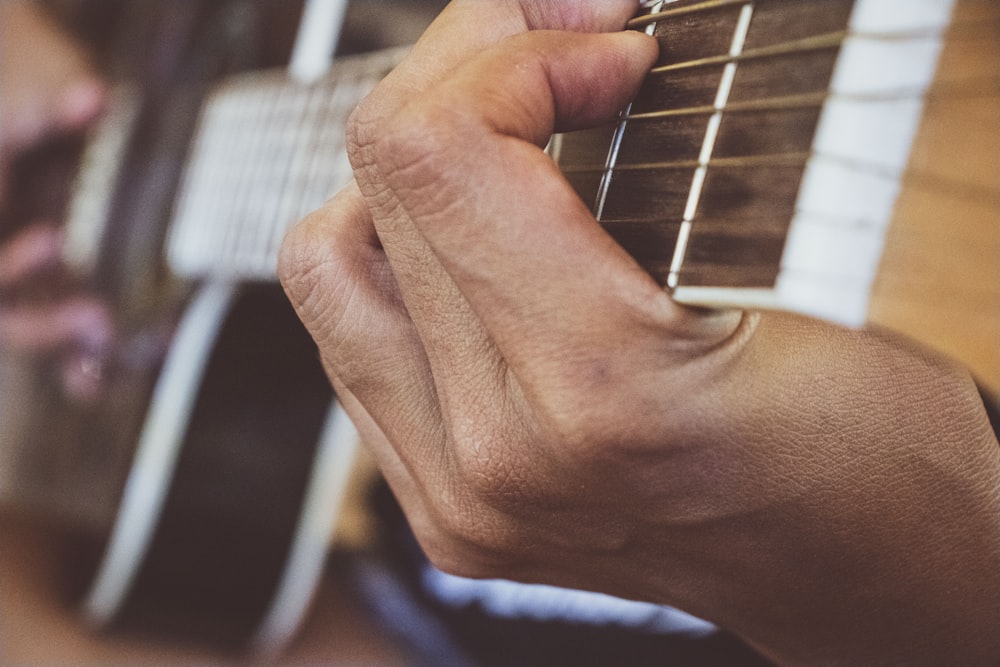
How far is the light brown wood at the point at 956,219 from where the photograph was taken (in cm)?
32

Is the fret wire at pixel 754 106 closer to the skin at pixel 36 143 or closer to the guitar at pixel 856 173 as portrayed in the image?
the guitar at pixel 856 173

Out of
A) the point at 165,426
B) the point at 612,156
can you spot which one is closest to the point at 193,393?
the point at 165,426

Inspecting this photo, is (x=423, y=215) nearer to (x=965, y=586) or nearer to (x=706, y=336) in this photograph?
(x=706, y=336)

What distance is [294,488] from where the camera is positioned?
1105 mm

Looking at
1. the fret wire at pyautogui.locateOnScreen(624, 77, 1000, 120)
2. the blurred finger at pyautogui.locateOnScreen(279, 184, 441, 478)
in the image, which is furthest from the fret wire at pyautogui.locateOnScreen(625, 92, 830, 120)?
the blurred finger at pyautogui.locateOnScreen(279, 184, 441, 478)

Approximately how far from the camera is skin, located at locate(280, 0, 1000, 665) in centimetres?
37

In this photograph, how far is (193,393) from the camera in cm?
112

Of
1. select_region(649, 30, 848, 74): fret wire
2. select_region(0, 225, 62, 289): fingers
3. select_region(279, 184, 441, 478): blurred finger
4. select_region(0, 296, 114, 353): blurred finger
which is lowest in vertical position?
select_region(0, 296, 114, 353): blurred finger

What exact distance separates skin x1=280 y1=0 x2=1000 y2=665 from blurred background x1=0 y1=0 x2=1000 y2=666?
1.40 ft

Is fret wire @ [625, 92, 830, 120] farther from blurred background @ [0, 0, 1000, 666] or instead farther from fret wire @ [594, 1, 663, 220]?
blurred background @ [0, 0, 1000, 666]

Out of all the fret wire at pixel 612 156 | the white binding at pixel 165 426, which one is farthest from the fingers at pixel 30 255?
the fret wire at pixel 612 156

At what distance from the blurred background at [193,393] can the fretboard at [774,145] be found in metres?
0.52

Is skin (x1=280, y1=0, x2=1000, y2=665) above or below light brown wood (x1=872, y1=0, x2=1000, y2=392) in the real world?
below

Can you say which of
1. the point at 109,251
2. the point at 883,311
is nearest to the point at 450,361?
the point at 883,311
